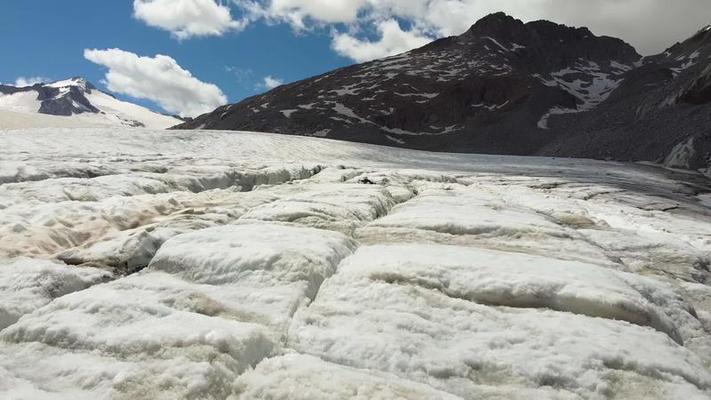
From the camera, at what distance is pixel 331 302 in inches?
209

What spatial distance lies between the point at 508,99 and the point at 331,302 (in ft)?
432

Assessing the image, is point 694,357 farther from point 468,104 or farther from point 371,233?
point 468,104

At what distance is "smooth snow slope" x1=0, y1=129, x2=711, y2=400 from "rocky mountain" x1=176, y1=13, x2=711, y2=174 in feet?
160

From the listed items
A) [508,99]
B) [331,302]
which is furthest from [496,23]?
[331,302]

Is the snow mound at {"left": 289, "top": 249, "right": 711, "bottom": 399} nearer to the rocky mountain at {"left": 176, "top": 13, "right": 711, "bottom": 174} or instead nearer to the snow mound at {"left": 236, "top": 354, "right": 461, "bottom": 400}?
the snow mound at {"left": 236, "top": 354, "right": 461, "bottom": 400}

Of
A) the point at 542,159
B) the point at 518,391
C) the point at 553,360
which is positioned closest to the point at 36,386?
the point at 518,391

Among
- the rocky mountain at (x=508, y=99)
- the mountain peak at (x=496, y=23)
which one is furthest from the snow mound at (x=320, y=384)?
the mountain peak at (x=496, y=23)

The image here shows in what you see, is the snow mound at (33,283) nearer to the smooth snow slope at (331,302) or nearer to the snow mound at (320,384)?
the smooth snow slope at (331,302)

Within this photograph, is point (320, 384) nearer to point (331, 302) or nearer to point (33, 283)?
point (331, 302)

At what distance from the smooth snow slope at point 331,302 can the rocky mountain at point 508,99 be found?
48667 mm

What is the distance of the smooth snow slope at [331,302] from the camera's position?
400 centimetres

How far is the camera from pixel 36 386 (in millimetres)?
3633

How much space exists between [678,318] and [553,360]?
2569 mm

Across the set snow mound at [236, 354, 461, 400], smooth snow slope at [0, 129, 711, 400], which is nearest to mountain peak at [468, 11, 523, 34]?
smooth snow slope at [0, 129, 711, 400]
